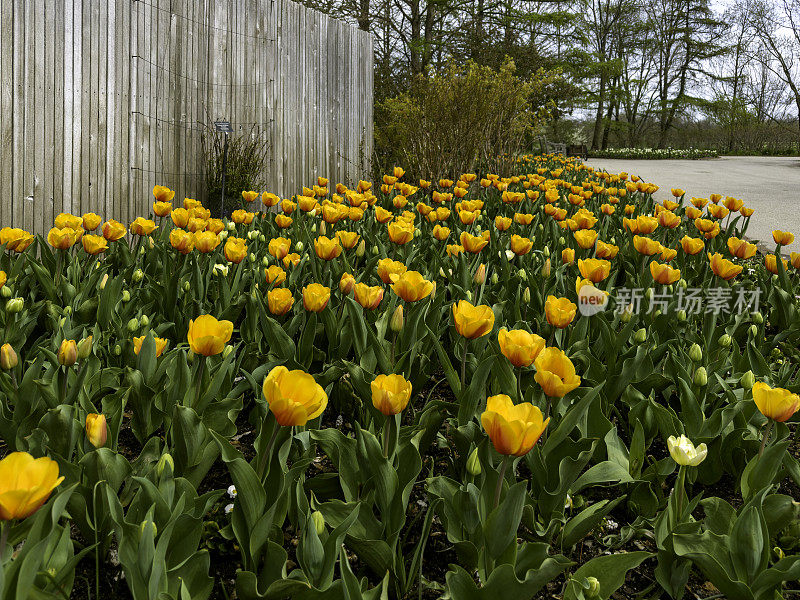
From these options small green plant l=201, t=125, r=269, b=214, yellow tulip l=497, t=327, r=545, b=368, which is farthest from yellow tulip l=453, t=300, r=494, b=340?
small green plant l=201, t=125, r=269, b=214

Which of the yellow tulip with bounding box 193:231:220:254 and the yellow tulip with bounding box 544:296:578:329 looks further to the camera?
the yellow tulip with bounding box 193:231:220:254

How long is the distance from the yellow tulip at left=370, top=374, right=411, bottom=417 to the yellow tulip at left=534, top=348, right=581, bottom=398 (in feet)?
1.05

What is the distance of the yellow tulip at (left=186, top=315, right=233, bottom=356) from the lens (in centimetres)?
150

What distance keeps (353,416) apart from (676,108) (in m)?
45.9

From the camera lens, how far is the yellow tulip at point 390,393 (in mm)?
1316

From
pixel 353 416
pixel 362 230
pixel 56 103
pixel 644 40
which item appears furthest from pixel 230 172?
pixel 644 40

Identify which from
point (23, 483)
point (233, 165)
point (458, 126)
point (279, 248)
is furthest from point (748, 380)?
point (458, 126)

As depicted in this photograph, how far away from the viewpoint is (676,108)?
42188 mm

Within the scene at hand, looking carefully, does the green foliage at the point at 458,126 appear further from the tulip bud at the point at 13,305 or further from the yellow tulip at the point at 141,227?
the tulip bud at the point at 13,305

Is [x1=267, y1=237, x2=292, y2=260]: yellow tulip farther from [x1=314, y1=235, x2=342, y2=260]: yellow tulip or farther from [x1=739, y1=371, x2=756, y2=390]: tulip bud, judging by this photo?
[x1=739, y1=371, x2=756, y2=390]: tulip bud

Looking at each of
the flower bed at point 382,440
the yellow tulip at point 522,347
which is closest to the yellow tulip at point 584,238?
the flower bed at point 382,440

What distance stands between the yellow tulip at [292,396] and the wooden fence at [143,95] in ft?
12.8

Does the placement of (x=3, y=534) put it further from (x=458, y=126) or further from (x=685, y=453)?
(x=458, y=126)

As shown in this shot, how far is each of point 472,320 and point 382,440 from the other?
1.28 ft
